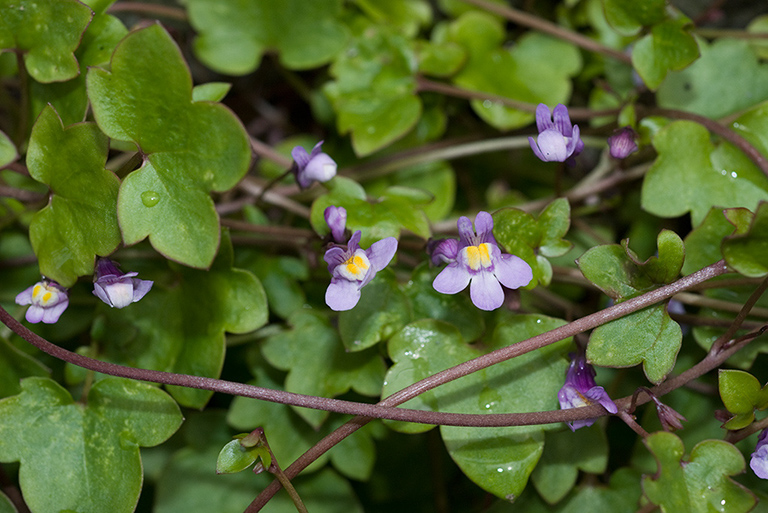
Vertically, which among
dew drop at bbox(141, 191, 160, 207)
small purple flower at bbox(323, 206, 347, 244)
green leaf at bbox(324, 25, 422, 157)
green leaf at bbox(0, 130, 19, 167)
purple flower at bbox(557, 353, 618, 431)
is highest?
green leaf at bbox(0, 130, 19, 167)

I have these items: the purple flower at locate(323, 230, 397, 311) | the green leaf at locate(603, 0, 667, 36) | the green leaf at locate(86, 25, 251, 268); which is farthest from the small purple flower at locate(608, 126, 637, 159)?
→ the green leaf at locate(86, 25, 251, 268)

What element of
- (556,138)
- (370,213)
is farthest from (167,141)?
(556,138)

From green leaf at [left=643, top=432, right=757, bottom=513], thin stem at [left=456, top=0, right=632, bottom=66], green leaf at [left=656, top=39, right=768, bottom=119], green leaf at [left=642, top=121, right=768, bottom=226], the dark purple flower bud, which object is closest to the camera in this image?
green leaf at [left=643, top=432, right=757, bottom=513]

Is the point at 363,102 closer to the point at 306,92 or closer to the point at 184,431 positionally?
the point at 306,92

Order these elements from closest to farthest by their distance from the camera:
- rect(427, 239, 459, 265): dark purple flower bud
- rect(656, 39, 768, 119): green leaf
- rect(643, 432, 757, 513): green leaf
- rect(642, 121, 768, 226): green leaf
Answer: rect(643, 432, 757, 513): green leaf, rect(427, 239, 459, 265): dark purple flower bud, rect(642, 121, 768, 226): green leaf, rect(656, 39, 768, 119): green leaf

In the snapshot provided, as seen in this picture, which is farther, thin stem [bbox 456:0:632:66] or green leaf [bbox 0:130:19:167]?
thin stem [bbox 456:0:632:66]

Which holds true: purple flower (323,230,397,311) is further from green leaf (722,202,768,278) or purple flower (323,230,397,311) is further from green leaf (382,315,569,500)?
green leaf (722,202,768,278)
